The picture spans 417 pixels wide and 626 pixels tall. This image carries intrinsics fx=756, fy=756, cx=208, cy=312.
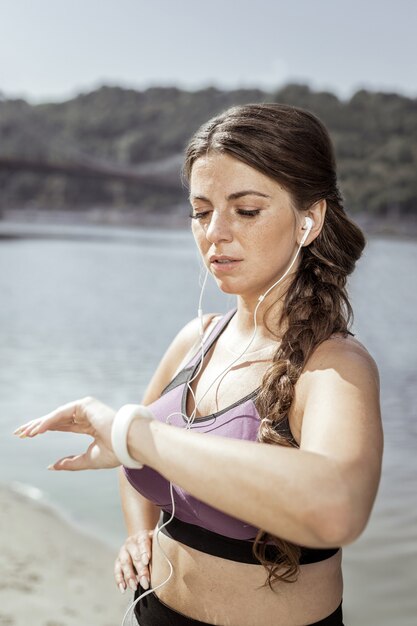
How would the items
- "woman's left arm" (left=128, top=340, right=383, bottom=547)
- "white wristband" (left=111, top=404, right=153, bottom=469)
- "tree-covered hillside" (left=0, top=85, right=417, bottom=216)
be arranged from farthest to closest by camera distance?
1. "tree-covered hillside" (left=0, top=85, right=417, bottom=216)
2. "white wristband" (left=111, top=404, right=153, bottom=469)
3. "woman's left arm" (left=128, top=340, right=383, bottom=547)

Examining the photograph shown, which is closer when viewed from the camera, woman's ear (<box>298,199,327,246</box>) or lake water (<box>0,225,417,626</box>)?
woman's ear (<box>298,199,327,246</box>)

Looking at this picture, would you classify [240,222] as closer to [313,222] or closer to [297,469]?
[313,222]

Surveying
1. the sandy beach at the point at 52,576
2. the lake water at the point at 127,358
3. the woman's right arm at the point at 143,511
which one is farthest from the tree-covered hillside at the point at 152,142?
the woman's right arm at the point at 143,511

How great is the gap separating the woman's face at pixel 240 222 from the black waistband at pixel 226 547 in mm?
331

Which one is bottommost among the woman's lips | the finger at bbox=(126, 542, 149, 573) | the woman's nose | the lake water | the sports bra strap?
the lake water

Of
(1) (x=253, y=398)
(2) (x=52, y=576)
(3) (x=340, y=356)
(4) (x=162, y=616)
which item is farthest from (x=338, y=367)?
(2) (x=52, y=576)

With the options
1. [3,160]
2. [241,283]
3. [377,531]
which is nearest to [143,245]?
[3,160]

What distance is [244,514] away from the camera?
29.2 inches

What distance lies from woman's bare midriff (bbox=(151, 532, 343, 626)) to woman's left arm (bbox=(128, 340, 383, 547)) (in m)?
0.28

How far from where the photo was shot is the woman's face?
98cm

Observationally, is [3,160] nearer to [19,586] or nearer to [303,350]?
[19,586]

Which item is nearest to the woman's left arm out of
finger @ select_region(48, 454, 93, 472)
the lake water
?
finger @ select_region(48, 454, 93, 472)

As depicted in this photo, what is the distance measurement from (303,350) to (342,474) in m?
0.26

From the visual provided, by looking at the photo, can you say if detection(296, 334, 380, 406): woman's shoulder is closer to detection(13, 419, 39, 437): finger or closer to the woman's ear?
the woman's ear
